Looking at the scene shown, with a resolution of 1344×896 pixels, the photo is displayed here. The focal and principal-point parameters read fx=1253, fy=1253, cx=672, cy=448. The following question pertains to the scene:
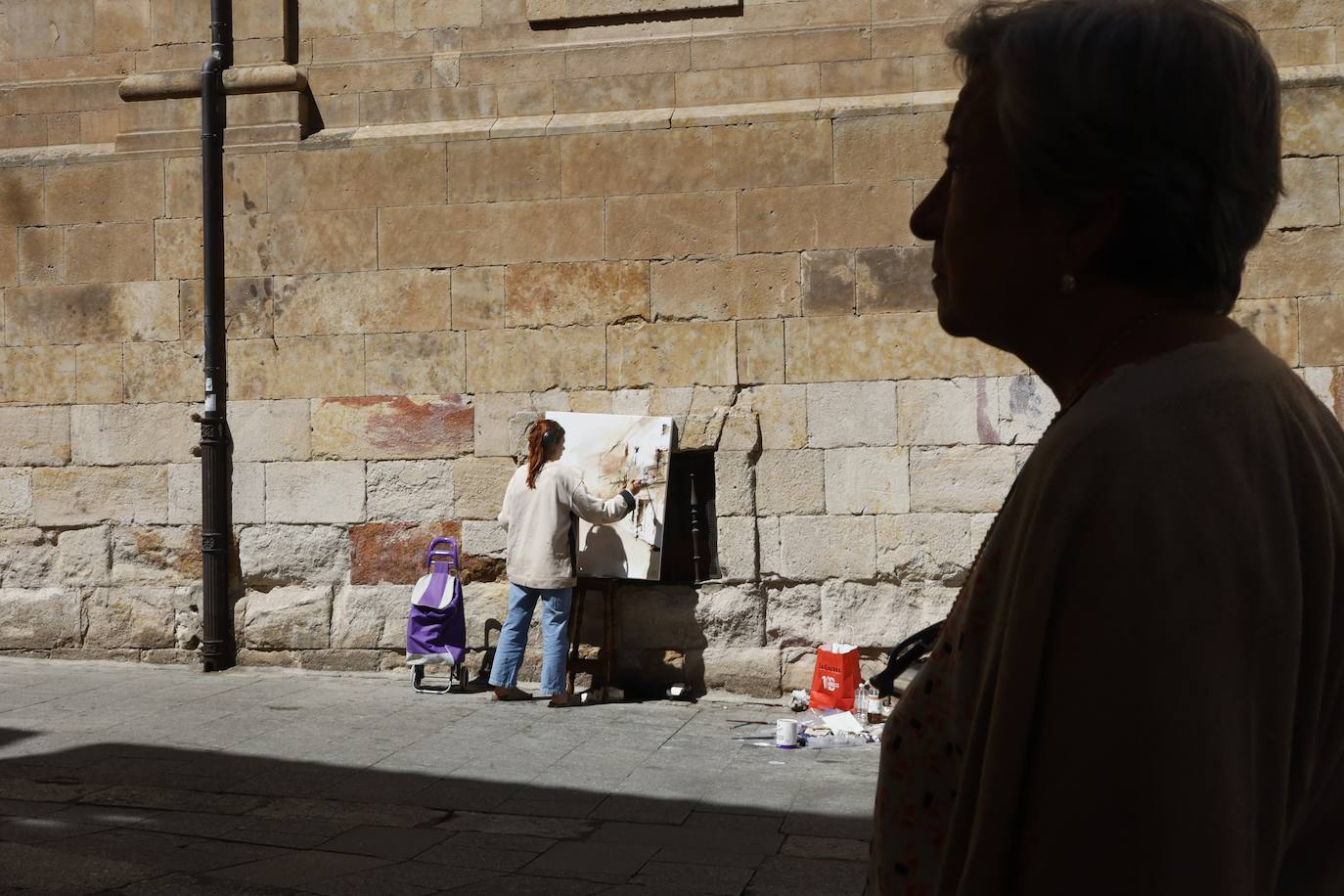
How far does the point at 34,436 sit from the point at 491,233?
11.2 ft

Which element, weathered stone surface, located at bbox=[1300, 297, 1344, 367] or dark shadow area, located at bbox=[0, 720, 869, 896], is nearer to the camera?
dark shadow area, located at bbox=[0, 720, 869, 896]

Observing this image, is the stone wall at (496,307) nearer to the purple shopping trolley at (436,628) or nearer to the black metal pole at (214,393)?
the black metal pole at (214,393)

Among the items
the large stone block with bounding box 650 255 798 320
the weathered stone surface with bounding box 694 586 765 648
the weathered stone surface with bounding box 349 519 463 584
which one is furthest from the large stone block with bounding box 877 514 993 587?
the weathered stone surface with bounding box 349 519 463 584

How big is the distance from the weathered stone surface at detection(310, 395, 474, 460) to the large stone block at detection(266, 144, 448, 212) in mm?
1283

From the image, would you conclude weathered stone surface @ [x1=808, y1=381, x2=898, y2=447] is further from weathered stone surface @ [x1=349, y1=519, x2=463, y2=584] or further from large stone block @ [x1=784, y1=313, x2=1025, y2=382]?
weathered stone surface @ [x1=349, y1=519, x2=463, y2=584]

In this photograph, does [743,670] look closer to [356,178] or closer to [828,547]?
[828,547]

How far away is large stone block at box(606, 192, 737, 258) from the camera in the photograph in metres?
7.68

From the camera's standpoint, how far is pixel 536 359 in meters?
7.86

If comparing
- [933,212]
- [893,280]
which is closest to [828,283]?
[893,280]

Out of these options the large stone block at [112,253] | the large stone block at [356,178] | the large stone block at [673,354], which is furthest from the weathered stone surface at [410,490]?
the large stone block at [112,253]

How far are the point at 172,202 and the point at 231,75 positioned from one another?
92 centimetres

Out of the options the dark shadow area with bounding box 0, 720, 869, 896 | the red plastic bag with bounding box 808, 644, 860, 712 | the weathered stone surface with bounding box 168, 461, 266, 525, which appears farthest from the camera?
the weathered stone surface with bounding box 168, 461, 266, 525

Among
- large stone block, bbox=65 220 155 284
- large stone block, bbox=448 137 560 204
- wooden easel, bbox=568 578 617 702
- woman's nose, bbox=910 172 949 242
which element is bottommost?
wooden easel, bbox=568 578 617 702

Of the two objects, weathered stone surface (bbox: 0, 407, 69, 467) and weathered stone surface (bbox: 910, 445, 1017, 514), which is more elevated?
weathered stone surface (bbox: 0, 407, 69, 467)
